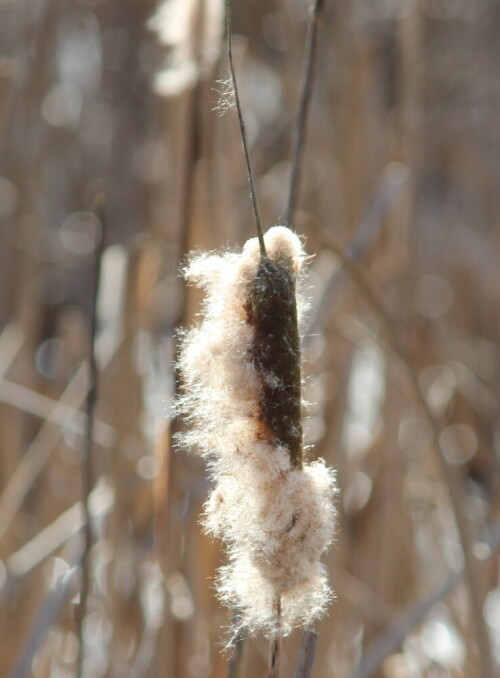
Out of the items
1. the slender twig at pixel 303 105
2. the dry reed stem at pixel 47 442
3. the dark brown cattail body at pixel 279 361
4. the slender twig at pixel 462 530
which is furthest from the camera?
the dry reed stem at pixel 47 442

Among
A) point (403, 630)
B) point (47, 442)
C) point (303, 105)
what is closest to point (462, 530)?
point (403, 630)

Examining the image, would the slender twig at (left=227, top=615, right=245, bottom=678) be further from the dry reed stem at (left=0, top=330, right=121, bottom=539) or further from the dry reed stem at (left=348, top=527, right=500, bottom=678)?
the dry reed stem at (left=0, top=330, right=121, bottom=539)

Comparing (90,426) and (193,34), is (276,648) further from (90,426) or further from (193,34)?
(193,34)

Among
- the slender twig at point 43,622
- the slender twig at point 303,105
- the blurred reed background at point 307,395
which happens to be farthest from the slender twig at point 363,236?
the slender twig at point 43,622

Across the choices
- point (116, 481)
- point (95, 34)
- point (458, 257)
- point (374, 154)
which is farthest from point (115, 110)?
point (116, 481)

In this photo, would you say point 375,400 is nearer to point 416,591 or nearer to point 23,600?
point 416,591

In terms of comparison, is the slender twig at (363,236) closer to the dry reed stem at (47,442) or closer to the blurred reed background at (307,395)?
the blurred reed background at (307,395)
